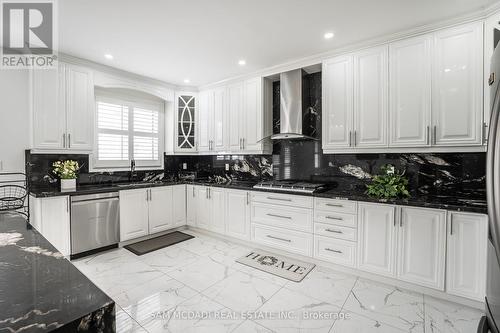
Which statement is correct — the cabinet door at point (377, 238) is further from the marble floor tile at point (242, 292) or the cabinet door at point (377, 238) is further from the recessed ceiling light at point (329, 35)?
the recessed ceiling light at point (329, 35)

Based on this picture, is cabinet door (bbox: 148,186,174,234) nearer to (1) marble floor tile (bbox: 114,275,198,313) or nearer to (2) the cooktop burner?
(1) marble floor tile (bbox: 114,275,198,313)

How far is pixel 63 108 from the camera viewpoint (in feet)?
10.1

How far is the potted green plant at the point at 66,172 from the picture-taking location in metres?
3.04

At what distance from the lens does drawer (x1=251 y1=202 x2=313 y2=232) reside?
9.50 ft

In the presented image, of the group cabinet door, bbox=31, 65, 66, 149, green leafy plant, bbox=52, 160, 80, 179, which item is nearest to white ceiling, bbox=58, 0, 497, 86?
cabinet door, bbox=31, 65, 66, 149

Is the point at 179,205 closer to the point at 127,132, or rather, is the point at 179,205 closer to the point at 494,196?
the point at 127,132

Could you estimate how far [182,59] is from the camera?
323 cm

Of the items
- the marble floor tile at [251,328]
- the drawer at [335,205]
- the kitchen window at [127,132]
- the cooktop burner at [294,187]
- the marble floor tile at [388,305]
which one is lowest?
the marble floor tile at [251,328]

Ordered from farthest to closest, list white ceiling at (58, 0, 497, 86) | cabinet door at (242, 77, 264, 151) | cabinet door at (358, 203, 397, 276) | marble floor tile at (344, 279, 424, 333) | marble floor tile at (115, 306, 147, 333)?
cabinet door at (242, 77, 264, 151) < cabinet door at (358, 203, 397, 276) < white ceiling at (58, 0, 497, 86) < marble floor tile at (344, 279, 424, 333) < marble floor tile at (115, 306, 147, 333)

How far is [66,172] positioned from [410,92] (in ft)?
13.5

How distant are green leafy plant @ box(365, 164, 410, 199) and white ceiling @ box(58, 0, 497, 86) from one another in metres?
1.52

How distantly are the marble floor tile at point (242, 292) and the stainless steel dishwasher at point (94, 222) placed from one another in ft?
5.81

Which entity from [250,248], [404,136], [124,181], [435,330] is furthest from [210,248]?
[404,136]

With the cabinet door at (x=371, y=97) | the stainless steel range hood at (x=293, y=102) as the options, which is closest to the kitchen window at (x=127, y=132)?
the stainless steel range hood at (x=293, y=102)
